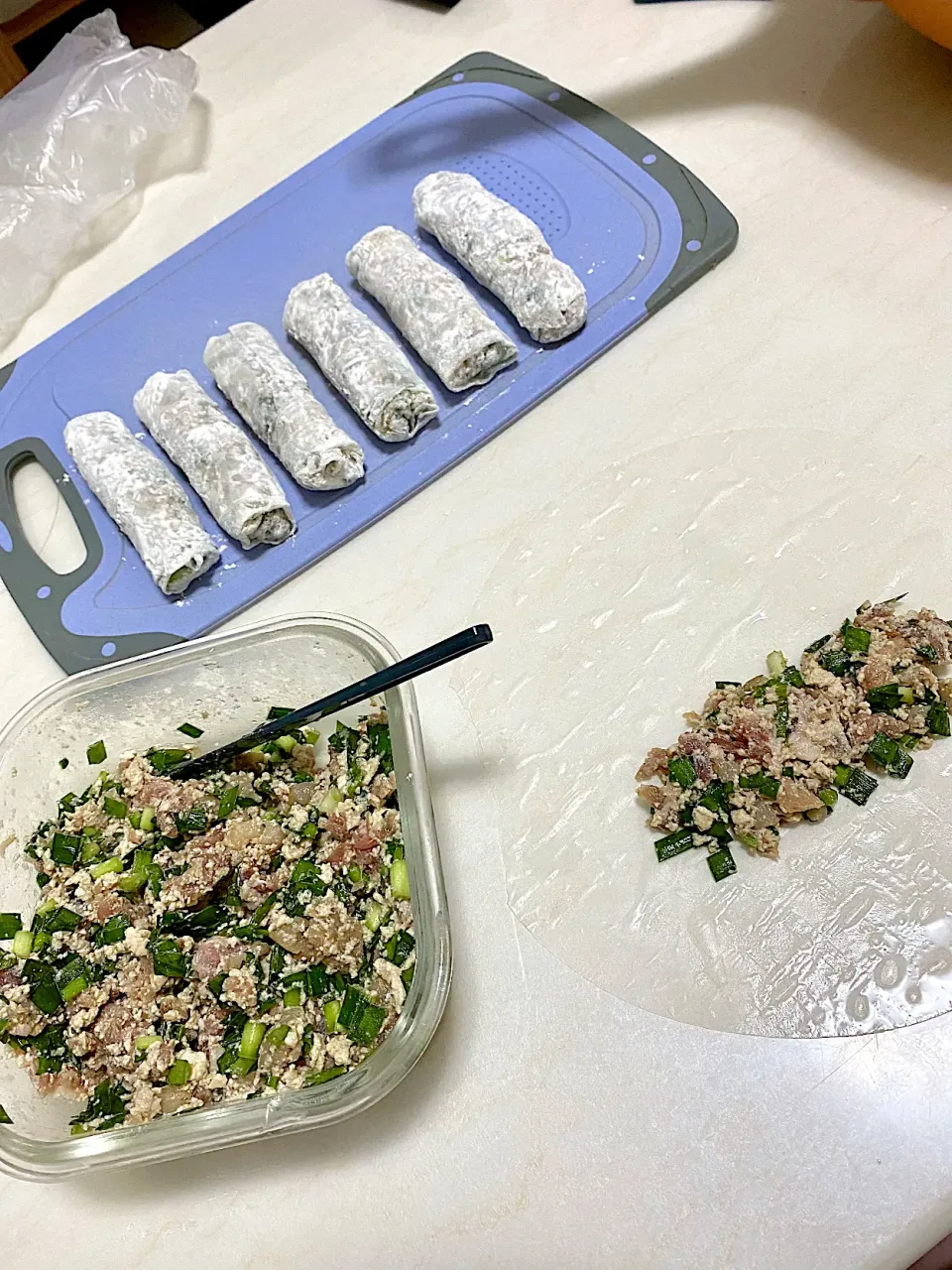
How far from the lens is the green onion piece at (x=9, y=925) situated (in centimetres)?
123

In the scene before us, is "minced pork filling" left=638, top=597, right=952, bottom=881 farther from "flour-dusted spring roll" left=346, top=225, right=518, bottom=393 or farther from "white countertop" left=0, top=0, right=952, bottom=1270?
"flour-dusted spring roll" left=346, top=225, right=518, bottom=393

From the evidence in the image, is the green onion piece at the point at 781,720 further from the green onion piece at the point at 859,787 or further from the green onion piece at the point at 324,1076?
the green onion piece at the point at 324,1076

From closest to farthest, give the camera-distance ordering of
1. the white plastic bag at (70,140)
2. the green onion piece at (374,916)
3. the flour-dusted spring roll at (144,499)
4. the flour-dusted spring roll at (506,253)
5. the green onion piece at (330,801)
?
1. the green onion piece at (374,916)
2. the green onion piece at (330,801)
3. the flour-dusted spring roll at (144,499)
4. the flour-dusted spring roll at (506,253)
5. the white plastic bag at (70,140)

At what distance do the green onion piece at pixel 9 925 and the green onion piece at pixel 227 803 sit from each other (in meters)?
0.28

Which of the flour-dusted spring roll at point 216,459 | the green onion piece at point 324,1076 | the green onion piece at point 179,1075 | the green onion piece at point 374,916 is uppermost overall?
the flour-dusted spring roll at point 216,459

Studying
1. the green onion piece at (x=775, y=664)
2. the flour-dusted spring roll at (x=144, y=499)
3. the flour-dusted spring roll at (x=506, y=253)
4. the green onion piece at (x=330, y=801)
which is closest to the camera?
the green onion piece at (x=330, y=801)

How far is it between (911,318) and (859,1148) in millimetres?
1344

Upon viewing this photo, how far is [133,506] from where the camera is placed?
1.63 m

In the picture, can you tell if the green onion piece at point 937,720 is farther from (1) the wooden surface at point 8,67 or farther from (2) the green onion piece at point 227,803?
(1) the wooden surface at point 8,67

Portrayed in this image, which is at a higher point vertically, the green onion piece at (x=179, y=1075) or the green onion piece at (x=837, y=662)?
the green onion piece at (x=837, y=662)

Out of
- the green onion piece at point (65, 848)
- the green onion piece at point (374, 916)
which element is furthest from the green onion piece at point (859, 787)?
the green onion piece at point (65, 848)

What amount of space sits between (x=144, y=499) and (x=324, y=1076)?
995mm

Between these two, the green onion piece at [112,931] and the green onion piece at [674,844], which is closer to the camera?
the green onion piece at [112,931]

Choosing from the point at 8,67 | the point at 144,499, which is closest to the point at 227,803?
the point at 144,499
